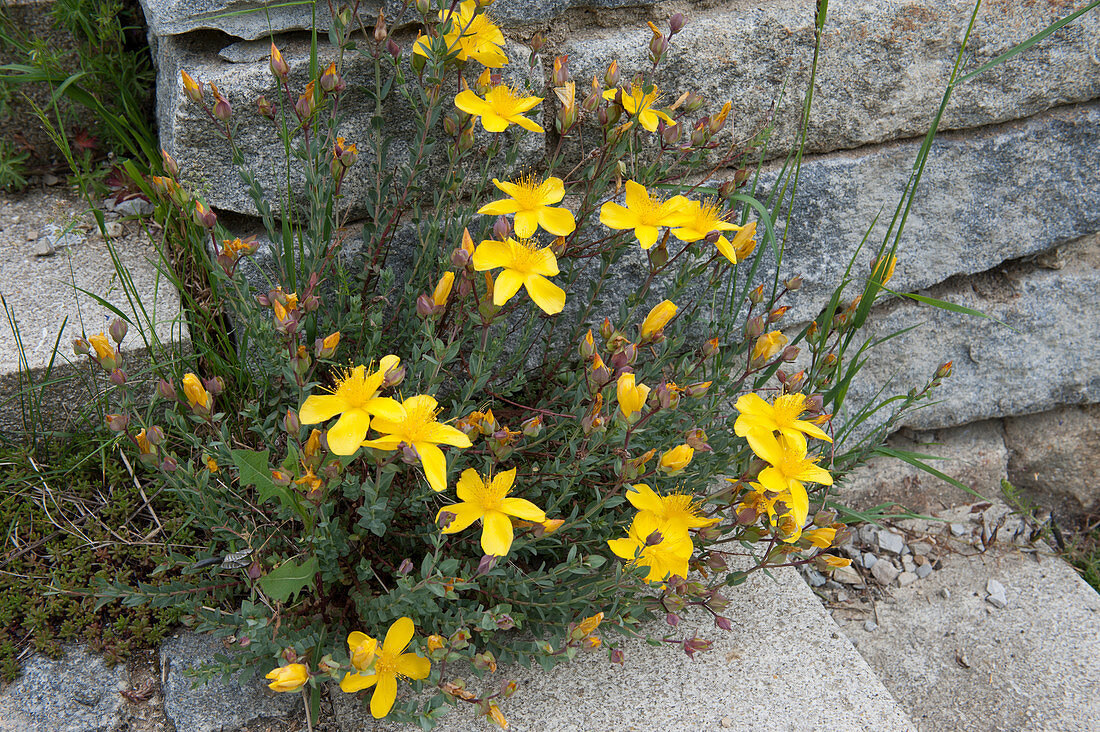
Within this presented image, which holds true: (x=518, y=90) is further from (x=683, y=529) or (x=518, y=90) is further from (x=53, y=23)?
(x=53, y=23)

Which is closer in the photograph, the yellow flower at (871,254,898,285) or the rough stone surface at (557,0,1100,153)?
the yellow flower at (871,254,898,285)

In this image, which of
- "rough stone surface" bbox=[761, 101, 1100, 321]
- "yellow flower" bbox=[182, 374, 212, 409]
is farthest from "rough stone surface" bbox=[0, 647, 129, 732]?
"rough stone surface" bbox=[761, 101, 1100, 321]

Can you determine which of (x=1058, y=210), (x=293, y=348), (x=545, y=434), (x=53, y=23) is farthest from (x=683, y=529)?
(x=53, y=23)

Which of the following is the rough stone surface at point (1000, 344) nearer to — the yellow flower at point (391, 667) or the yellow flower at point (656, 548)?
the yellow flower at point (656, 548)

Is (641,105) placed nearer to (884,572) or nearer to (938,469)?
(884,572)

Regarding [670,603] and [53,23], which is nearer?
[670,603]

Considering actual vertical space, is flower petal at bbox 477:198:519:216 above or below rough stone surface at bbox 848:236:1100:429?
above

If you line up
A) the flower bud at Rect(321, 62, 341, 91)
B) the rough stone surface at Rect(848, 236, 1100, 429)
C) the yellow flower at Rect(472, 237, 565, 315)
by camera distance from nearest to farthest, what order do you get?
1. the yellow flower at Rect(472, 237, 565, 315)
2. the flower bud at Rect(321, 62, 341, 91)
3. the rough stone surface at Rect(848, 236, 1100, 429)

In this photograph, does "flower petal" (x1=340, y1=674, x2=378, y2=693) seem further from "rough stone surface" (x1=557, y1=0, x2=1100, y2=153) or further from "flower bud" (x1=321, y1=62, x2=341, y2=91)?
"rough stone surface" (x1=557, y1=0, x2=1100, y2=153)
